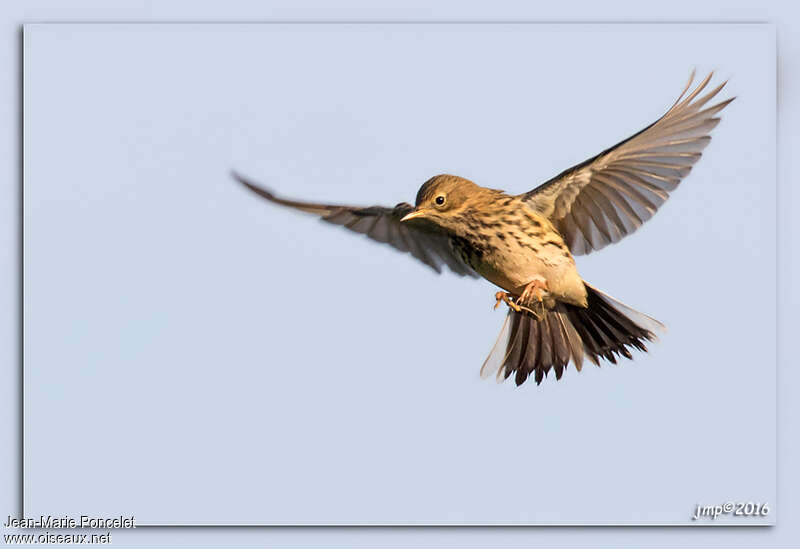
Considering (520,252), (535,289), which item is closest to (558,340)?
(535,289)

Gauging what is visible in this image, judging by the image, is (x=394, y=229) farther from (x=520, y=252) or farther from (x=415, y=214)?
(x=520, y=252)

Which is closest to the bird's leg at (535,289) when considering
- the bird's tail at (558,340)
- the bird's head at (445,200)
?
the bird's tail at (558,340)

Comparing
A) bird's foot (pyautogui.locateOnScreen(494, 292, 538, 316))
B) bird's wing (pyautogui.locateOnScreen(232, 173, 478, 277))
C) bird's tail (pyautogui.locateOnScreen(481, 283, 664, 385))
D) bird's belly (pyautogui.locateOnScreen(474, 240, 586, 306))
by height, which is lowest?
bird's tail (pyautogui.locateOnScreen(481, 283, 664, 385))

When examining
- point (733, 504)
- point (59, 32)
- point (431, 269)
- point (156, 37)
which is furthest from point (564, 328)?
point (59, 32)

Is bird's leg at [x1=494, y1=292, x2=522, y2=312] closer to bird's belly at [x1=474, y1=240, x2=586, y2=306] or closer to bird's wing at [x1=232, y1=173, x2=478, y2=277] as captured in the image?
bird's belly at [x1=474, y1=240, x2=586, y2=306]

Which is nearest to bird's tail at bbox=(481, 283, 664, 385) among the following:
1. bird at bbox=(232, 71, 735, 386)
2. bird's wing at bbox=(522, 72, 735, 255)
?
bird at bbox=(232, 71, 735, 386)
